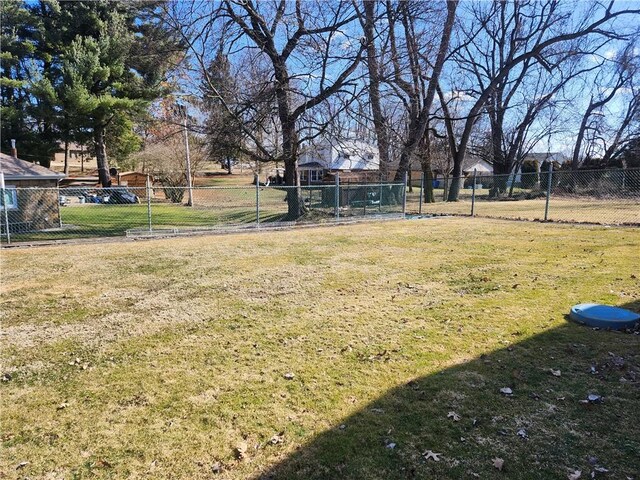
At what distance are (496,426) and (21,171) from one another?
57.2ft

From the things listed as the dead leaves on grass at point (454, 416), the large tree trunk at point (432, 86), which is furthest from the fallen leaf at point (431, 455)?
the large tree trunk at point (432, 86)

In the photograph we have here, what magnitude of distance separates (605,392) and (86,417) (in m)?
3.89

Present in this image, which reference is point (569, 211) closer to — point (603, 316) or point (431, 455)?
point (603, 316)

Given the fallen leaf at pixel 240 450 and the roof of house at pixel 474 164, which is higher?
the roof of house at pixel 474 164

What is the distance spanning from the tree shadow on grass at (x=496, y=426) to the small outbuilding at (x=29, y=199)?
14854 millimetres

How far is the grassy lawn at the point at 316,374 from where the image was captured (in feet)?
8.18

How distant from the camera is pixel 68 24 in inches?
1019

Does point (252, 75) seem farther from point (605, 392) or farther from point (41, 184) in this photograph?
point (605, 392)

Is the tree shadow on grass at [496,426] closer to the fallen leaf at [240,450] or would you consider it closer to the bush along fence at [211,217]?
the fallen leaf at [240,450]

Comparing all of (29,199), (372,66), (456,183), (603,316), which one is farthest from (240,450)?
(456,183)

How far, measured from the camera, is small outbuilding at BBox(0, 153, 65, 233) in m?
13.9

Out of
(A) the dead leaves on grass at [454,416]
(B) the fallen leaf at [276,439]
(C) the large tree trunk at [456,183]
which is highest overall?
(C) the large tree trunk at [456,183]

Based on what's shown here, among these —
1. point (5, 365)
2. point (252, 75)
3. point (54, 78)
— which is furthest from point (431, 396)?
point (54, 78)

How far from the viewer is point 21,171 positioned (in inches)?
583
